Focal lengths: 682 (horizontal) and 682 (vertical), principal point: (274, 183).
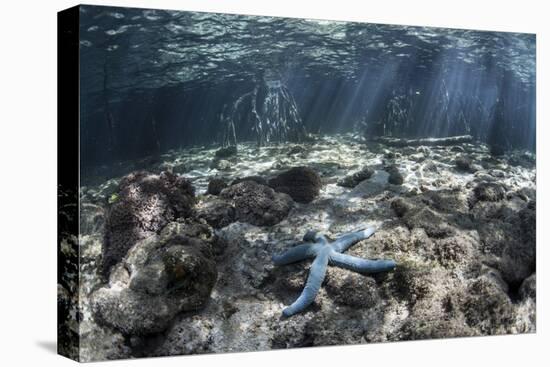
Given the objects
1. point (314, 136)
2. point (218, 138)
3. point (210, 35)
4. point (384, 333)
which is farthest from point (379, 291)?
point (210, 35)

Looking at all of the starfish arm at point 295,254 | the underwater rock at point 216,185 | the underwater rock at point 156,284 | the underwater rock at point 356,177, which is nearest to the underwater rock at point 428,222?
the underwater rock at point 356,177

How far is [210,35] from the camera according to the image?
7.62 meters

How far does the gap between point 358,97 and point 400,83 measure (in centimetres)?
64

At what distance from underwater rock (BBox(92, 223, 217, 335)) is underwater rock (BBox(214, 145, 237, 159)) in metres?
0.96

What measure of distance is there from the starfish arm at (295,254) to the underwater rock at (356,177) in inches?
38.7

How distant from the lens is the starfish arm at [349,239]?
7918mm

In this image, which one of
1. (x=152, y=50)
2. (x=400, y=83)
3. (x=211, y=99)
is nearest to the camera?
(x=152, y=50)

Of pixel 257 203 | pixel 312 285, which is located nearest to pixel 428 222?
pixel 312 285

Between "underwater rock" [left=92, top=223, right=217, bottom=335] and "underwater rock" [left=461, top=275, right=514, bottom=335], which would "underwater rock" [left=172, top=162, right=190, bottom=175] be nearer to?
"underwater rock" [left=92, top=223, right=217, bottom=335]

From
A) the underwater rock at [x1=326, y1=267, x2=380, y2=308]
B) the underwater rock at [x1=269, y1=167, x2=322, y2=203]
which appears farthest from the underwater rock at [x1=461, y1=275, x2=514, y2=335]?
the underwater rock at [x1=269, y1=167, x2=322, y2=203]

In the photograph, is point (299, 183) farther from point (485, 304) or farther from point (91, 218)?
point (485, 304)

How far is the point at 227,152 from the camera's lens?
7812 mm

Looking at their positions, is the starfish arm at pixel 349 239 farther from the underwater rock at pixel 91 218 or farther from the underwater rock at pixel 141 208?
the underwater rock at pixel 91 218

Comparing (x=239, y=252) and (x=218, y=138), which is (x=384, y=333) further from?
(x=218, y=138)
